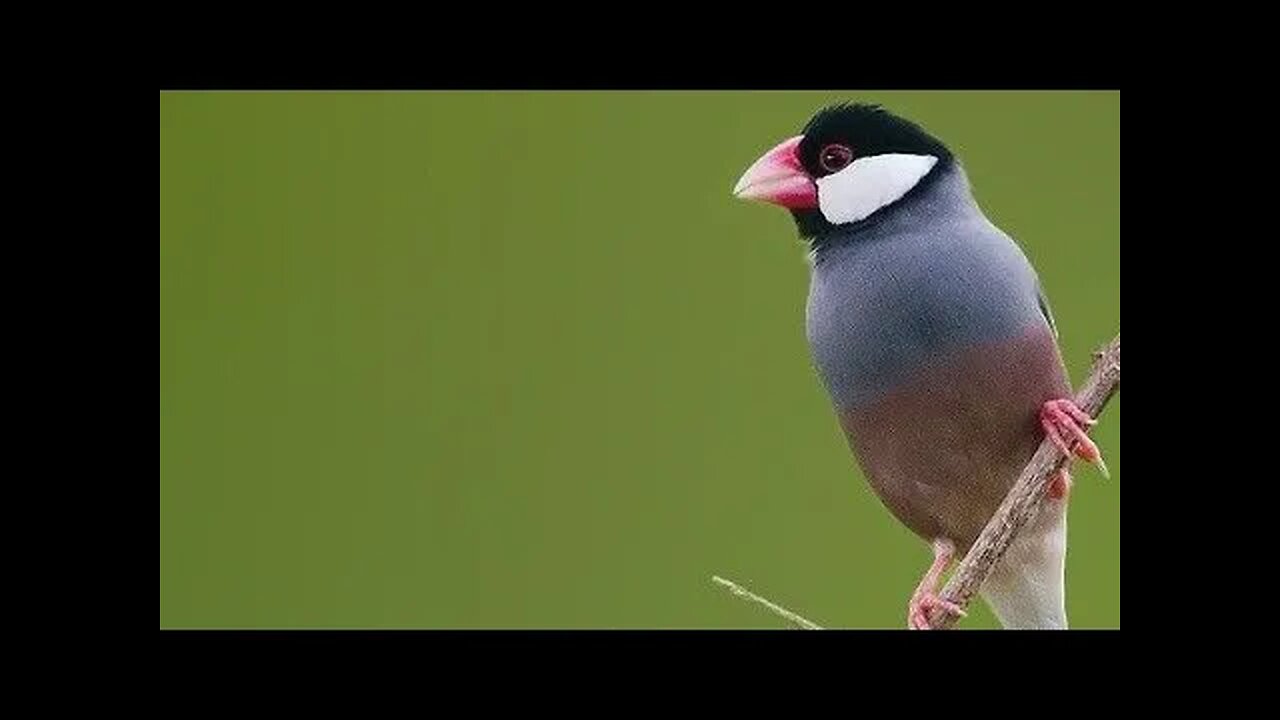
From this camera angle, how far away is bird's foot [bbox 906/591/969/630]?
163cm

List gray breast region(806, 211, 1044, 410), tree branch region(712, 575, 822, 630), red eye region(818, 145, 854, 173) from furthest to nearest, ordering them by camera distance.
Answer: red eye region(818, 145, 854, 173) < gray breast region(806, 211, 1044, 410) < tree branch region(712, 575, 822, 630)

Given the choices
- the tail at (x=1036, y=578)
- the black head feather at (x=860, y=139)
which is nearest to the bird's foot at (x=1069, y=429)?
the tail at (x=1036, y=578)

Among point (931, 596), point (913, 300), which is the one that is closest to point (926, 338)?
point (913, 300)

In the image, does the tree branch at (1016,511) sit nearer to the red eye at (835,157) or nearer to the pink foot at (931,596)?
the pink foot at (931,596)

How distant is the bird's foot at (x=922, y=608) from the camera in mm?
1635

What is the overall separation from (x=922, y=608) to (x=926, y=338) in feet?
1.01

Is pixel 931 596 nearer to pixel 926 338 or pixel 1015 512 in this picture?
pixel 1015 512

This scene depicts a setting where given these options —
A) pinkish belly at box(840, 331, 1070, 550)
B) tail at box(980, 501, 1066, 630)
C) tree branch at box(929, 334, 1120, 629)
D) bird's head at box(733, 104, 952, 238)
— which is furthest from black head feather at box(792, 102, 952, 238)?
tail at box(980, 501, 1066, 630)

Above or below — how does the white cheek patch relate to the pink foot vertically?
above

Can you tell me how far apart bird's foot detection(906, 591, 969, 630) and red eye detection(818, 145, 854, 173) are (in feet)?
1.71

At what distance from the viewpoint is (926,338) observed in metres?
1.72

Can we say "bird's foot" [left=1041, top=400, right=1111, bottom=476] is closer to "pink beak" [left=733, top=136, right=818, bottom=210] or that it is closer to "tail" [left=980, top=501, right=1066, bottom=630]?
"tail" [left=980, top=501, right=1066, bottom=630]
